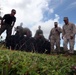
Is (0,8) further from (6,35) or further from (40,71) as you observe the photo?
(40,71)

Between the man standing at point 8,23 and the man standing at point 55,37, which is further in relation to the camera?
the man standing at point 55,37

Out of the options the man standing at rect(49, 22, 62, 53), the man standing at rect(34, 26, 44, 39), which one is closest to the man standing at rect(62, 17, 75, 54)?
the man standing at rect(49, 22, 62, 53)

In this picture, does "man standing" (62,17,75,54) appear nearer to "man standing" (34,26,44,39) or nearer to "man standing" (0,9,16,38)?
"man standing" (34,26,44,39)

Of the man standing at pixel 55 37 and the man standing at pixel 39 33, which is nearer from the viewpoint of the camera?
the man standing at pixel 39 33

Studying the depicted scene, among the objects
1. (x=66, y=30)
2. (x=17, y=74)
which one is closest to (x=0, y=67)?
(x=17, y=74)

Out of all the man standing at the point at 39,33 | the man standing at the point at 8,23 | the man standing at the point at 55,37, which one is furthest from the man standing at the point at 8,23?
the man standing at the point at 55,37

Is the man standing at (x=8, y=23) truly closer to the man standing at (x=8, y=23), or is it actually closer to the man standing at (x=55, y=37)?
the man standing at (x=8, y=23)

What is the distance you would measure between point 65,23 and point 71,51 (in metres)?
1.64

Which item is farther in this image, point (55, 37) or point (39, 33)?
point (55, 37)

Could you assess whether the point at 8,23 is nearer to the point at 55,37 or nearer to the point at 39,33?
the point at 39,33

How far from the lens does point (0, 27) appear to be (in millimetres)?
16453

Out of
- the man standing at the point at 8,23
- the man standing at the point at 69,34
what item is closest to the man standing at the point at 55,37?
the man standing at the point at 69,34

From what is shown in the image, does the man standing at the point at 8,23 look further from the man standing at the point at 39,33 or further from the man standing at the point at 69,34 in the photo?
the man standing at the point at 69,34

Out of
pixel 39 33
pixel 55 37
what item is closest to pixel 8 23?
pixel 39 33
